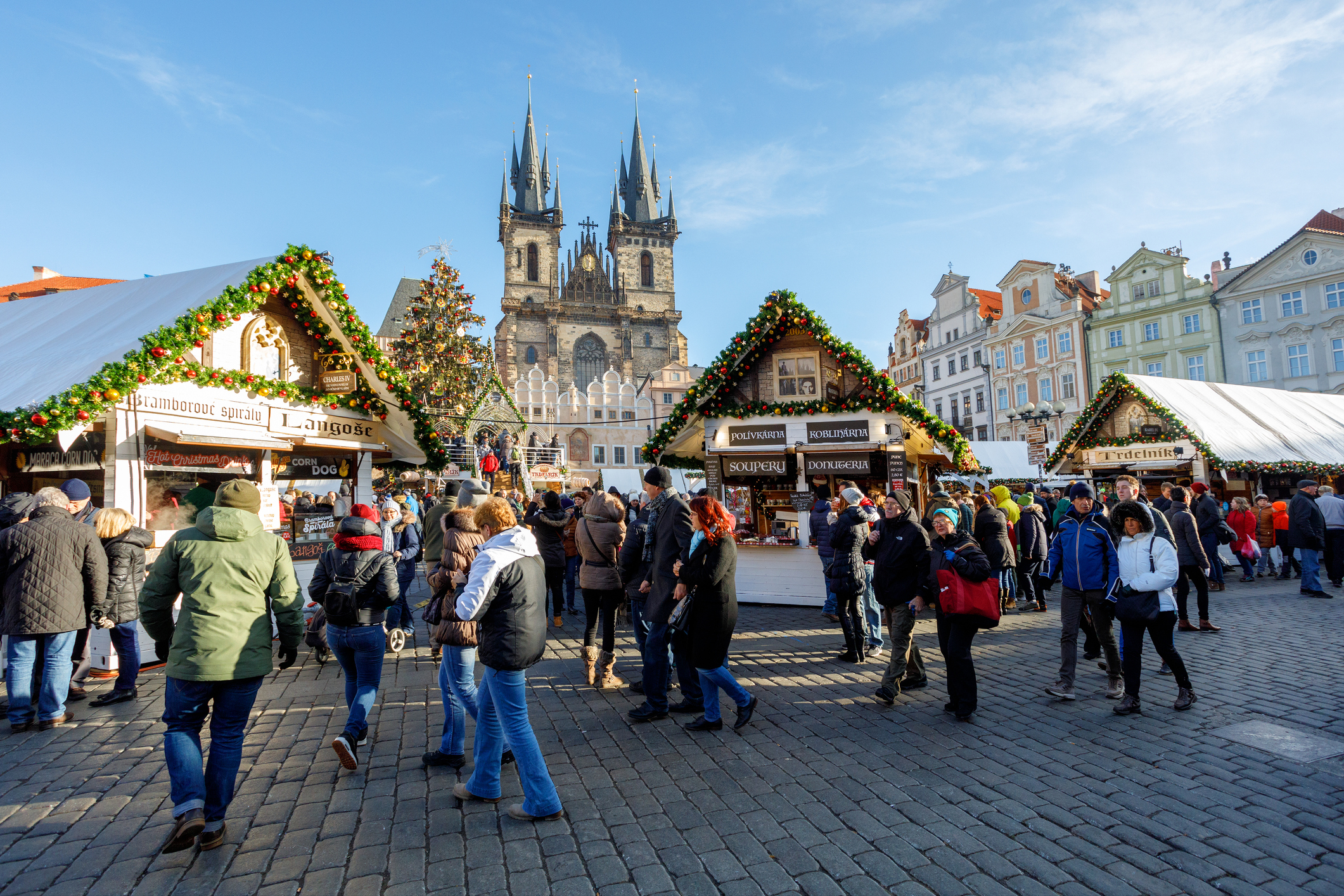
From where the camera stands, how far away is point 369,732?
5.23 meters

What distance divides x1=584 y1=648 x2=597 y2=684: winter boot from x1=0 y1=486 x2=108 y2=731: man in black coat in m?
4.08

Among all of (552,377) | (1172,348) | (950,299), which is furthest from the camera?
(552,377)

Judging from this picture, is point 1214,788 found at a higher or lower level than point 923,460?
lower

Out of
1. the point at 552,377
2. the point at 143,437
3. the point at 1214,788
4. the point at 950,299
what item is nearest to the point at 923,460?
the point at 1214,788

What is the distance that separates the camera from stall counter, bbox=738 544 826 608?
10.9m

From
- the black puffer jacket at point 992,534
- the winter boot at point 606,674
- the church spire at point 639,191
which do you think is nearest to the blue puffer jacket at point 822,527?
the black puffer jacket at point 992,534

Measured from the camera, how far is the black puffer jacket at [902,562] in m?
5.91

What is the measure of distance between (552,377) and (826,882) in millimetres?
69564

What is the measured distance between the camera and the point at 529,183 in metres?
78.5

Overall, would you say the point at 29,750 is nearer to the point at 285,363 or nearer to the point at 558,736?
the point at 558,736

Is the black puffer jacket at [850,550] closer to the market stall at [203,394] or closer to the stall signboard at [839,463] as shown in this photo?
the stall signboard at [839,463]

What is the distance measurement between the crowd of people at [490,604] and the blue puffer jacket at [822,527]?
2.32ft

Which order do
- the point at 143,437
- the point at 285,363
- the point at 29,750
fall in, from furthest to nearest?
the point at 285,363
the point at 143,437
the point at 29,750

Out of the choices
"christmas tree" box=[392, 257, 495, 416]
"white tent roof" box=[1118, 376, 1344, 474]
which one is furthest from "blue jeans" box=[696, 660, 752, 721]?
"christmas tree" box=[392, 257, 495, 416]
